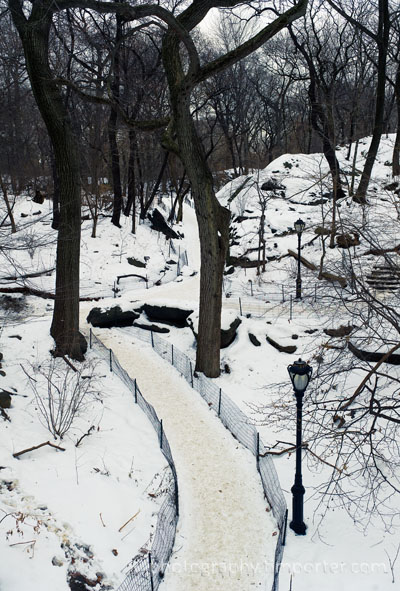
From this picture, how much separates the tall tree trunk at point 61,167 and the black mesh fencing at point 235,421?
3.33 meters

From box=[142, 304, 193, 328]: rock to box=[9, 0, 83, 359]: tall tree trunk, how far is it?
4219 mm

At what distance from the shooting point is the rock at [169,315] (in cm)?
1745

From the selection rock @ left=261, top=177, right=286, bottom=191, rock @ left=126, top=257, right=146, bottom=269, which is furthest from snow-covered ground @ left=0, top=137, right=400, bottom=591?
rock @ left=261, top=177, right=286, bottom=191

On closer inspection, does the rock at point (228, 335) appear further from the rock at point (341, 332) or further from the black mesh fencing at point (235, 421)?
the rock at point (341, 332)

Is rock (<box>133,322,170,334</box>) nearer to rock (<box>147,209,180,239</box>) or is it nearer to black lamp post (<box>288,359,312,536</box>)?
black lamp post (<box>288,359,312,536</box>)

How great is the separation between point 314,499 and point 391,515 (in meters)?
1.45

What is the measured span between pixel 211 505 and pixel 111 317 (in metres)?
10.3

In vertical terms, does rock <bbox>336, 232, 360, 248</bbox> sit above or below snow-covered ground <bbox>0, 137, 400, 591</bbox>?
above

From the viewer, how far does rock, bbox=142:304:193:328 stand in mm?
17453

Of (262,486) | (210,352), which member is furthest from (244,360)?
(262,486)

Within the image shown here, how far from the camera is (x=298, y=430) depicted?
775cm

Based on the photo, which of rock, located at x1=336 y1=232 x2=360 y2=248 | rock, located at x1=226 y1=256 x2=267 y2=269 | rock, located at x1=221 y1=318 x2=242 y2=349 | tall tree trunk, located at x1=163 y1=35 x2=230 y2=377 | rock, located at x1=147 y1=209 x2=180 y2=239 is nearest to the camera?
rock, located at x1=336 y1=232 x2=360 y2=248

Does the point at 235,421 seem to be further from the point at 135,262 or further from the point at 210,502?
the point at 135,262

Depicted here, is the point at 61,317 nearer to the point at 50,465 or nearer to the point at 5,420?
the point at 5,420
